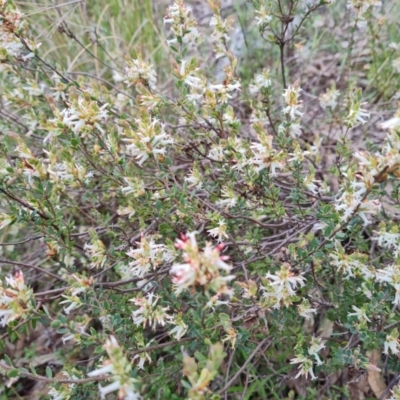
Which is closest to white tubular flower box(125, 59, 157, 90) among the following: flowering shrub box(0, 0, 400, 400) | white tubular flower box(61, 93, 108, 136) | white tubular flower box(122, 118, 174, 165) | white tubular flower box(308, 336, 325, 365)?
flowering shrub box(0, 0, 400, 400)

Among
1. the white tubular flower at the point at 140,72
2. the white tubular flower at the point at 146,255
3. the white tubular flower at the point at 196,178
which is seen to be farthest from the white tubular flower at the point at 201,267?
the white tubular flower at the point at 140,72

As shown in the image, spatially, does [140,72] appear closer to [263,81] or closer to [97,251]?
[263,81]

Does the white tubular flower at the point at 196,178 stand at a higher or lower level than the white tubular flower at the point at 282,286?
higher

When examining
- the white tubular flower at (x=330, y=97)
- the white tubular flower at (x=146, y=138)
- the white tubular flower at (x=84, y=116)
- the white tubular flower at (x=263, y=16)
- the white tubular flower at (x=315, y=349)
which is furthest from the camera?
the white tubular flower at (x=330, y=97)

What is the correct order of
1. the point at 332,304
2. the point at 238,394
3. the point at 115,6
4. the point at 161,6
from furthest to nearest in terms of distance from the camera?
the point at 161,6 < the point at 115,6 < the point at 238,394 < the point at 332,304

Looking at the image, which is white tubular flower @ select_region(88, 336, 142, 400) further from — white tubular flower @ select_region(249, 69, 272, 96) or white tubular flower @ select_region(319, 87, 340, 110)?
white tubular flower @ select_region(319, 87, 340, 110)

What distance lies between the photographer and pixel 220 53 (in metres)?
2.12

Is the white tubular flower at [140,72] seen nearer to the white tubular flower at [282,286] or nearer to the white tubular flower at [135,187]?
the white tubular flower at [135,187]

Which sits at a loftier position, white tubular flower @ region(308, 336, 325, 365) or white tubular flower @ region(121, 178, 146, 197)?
white tubular flower @ region(121, 178, 146, 197)

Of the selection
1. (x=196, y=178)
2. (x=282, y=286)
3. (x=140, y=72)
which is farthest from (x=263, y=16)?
(x=282, y=286)

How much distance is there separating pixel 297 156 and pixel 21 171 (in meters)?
0.90

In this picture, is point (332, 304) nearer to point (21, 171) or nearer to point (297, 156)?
point (297, 156)

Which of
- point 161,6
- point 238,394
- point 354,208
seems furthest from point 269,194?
point 161,6

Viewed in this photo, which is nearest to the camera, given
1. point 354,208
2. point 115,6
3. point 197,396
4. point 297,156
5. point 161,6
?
point 197,396
